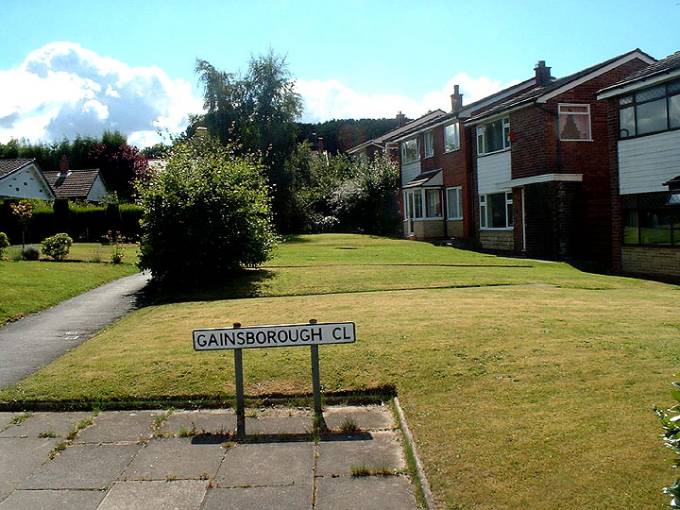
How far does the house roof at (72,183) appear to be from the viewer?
51.8 metres

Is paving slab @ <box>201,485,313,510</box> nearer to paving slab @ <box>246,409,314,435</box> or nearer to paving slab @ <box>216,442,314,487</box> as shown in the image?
paving slab @ <box>216,442,314,487</box>

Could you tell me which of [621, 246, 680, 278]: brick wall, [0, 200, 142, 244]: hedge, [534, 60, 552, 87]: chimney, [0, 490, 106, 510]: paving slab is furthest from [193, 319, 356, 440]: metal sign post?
[0, 200, 142, 244]: hedge

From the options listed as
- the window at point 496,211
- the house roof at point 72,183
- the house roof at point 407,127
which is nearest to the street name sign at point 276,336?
the window at point 496,211

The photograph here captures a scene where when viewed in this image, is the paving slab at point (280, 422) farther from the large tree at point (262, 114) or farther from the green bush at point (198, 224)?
the large tree at point (262, 114)

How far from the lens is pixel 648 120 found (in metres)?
20.2

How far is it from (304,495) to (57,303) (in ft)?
40.4

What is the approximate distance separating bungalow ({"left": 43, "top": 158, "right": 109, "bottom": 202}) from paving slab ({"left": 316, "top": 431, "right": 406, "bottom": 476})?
161 ft

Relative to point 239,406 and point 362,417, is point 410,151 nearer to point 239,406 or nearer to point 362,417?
point 362,417

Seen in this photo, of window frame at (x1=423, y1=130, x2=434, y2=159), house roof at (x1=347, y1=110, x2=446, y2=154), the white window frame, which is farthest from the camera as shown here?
house roof at (x1=347, y1=110, x2=446, y2=154)

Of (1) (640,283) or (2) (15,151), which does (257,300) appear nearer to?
(1) (640,283)

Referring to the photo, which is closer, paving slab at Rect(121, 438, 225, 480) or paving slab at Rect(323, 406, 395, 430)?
paving slab at Rect(121, 438, 225, 480)

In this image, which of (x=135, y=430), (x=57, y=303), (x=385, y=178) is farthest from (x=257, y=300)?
(x=385, y=178)

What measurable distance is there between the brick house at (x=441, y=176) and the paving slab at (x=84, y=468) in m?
27.3

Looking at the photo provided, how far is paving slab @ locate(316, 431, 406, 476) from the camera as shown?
207 inches
